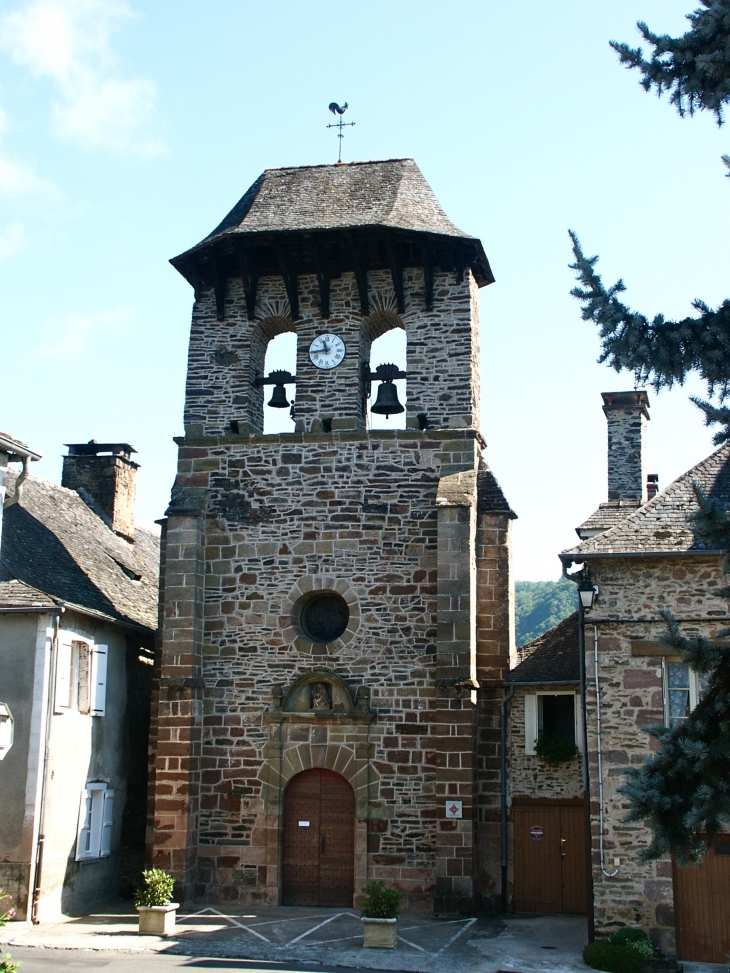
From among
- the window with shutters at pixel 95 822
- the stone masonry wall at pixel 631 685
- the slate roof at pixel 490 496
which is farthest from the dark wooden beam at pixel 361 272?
the window with shutters at pixel 95 822

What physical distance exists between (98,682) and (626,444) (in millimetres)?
10873

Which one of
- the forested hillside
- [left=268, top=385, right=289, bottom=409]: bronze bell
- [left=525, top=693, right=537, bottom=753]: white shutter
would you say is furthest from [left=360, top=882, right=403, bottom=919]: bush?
the forested hillside

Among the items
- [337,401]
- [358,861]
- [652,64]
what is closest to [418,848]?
[358,861]

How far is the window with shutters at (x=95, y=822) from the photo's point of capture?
16906mm

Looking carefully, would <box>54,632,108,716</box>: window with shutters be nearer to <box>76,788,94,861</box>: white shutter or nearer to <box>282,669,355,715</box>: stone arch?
<box>76,788,94,861</box>: white shutter

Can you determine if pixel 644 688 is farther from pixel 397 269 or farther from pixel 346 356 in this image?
pixel 397 269

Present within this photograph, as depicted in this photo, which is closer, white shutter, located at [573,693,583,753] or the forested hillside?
white shutter, located at [573,693,583,753]

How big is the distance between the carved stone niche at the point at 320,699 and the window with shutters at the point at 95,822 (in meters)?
3.11

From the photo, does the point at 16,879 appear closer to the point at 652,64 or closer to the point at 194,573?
the point at 194,573

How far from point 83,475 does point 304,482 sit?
769 cm

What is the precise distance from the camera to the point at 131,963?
1311 cm

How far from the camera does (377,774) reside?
16.6m

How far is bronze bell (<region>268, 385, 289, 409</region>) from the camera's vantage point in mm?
18513

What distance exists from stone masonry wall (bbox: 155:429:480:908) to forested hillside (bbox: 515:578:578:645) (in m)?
49.0
